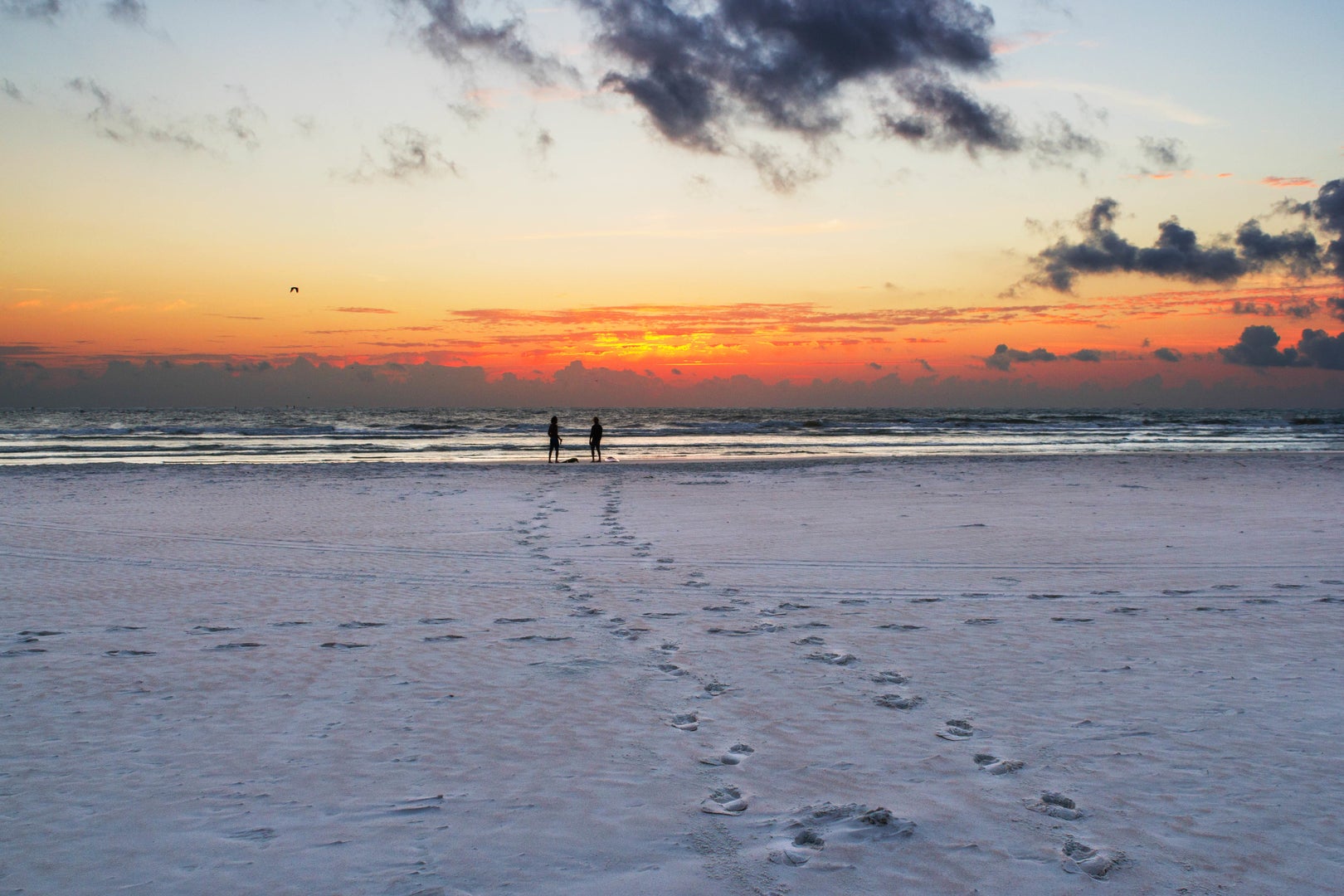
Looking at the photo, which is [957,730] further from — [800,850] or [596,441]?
[596,441]

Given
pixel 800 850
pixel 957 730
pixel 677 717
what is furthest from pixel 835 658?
pixel 800 850

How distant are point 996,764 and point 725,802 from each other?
1.55 meters

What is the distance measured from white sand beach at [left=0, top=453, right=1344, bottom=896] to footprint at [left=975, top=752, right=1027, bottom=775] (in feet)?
0.09

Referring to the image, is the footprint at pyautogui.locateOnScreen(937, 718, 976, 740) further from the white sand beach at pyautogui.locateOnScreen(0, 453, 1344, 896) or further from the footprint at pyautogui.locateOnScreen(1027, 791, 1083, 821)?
the footprint at pyautogui.locateOnScreen(1027, 791, 1083, 821)

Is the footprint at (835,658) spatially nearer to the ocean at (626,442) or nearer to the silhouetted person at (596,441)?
the silhouetted person at (596,441)

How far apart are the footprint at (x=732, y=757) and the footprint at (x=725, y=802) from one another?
0.93 feet

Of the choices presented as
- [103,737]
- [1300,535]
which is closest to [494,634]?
[103,737]

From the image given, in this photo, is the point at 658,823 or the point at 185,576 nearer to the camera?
the point at 658,823

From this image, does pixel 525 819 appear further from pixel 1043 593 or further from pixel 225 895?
pixel 1043 593

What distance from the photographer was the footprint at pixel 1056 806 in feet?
13.2

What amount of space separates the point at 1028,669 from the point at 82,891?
19.0ft

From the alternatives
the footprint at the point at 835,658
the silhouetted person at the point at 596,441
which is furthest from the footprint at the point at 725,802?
the silhouetted person at the point at 596,441

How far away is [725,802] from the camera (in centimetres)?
418

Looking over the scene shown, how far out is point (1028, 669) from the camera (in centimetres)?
629
